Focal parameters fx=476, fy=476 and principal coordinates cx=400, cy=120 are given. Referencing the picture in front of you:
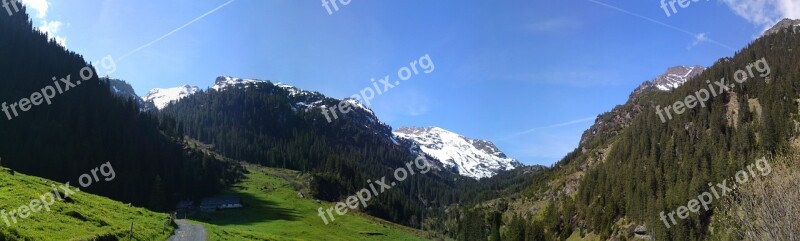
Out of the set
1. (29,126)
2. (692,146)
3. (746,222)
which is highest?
(692,146)

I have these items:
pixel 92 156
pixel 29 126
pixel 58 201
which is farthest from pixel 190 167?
pixel 58 201

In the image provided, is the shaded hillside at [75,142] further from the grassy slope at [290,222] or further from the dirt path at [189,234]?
the dirt path at [189,234]

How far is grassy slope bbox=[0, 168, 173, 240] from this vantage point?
29641mm

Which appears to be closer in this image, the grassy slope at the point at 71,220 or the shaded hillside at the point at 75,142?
the grassy slope at the point at 71,220

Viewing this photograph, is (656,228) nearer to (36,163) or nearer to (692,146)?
(692,146)

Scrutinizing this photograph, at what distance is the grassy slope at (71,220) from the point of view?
97.2ft

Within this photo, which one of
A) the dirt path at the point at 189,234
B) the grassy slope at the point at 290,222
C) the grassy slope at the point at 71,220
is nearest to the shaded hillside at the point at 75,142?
the grassy slope at the point at 290,222

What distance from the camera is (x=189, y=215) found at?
14488 cm

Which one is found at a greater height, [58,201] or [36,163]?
[36,163]

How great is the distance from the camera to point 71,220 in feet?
120

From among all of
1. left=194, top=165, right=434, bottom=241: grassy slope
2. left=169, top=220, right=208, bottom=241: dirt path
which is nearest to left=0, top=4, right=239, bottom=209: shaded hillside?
left=194, top=165, right=434, bottom=241: grassy slope

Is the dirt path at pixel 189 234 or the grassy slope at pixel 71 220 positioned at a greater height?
the grassy slope at pixel 71 220

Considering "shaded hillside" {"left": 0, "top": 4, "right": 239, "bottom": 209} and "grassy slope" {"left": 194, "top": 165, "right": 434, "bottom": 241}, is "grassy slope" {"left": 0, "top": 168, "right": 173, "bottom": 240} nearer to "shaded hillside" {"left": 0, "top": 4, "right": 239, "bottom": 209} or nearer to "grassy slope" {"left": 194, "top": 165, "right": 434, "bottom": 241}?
"grassy slope" {"left": 194, "top": 165, "right": 434, "bottom": 241}

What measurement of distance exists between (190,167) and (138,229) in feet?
547
